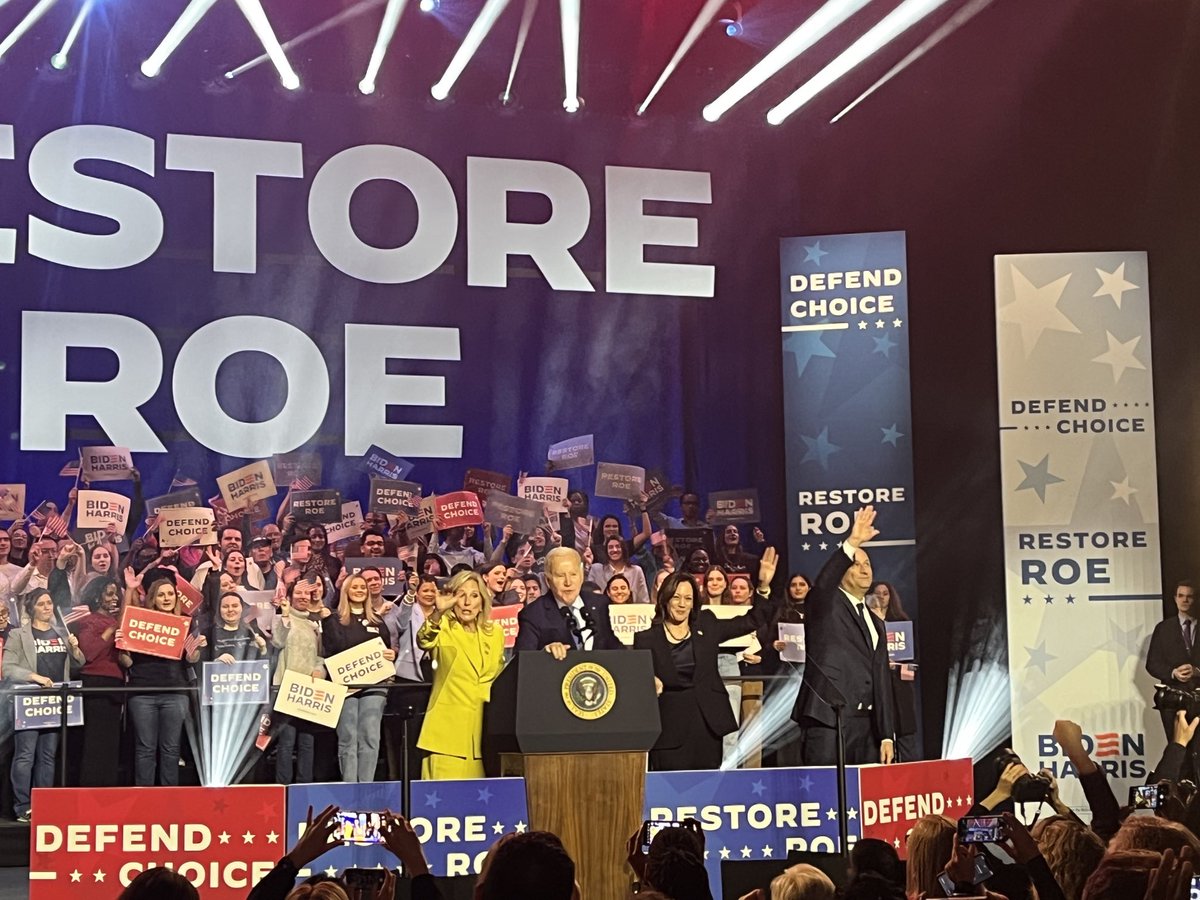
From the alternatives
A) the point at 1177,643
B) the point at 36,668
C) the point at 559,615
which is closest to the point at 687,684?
the point at 559,615

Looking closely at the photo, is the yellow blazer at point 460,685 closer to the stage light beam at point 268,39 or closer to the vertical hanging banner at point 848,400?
the vertical hanging banner at point 848,400

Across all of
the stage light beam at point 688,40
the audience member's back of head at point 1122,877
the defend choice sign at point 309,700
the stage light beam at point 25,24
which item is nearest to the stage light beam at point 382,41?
the stage light beam at point 688,40

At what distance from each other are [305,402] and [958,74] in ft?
15.7

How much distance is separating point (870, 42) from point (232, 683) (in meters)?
5.42

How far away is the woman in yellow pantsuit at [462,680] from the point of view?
6871mm

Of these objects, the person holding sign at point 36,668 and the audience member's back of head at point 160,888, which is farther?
the person holding sign at point 36,668

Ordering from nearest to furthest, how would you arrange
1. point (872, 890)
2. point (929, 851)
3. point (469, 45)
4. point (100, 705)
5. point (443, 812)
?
point (872, 890), point (929, 851), point (443, 812), point (100, 705), point (469, 45)

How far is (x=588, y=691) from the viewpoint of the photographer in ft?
17.1

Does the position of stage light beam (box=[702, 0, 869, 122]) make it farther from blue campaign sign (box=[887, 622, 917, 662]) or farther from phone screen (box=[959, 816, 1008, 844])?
phone screen (box=[959, 816, 1008, 844])

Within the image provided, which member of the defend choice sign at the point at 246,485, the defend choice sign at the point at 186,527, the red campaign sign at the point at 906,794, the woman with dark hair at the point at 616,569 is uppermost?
the defend choice sign at the point at 246,485

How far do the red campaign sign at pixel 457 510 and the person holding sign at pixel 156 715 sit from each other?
2.02 meters

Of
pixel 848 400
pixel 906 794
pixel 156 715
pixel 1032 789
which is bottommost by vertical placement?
pixel 906 794

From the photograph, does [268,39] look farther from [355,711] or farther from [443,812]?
[443,812]

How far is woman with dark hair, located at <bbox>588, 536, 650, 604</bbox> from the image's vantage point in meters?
9.00
